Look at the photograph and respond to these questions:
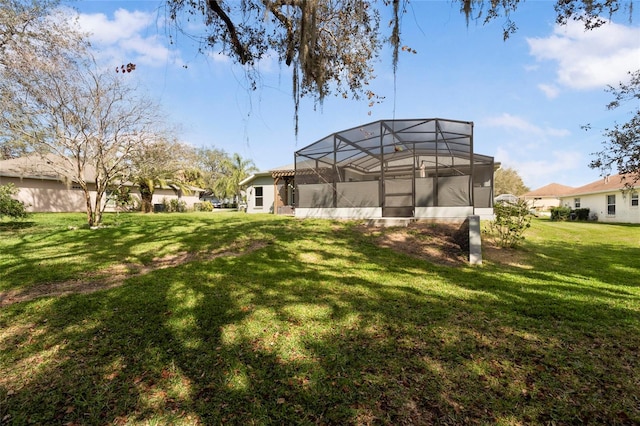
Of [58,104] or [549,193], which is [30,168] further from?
[549,193]

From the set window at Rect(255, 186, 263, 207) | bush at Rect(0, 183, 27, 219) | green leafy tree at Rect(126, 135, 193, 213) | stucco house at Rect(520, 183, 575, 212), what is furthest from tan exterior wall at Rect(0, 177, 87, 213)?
stucco house at Rect(520, 183, 575, 212)

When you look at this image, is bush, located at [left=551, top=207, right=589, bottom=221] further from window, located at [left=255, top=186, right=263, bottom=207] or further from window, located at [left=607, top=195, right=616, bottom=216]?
window, located at [left=255, top=186, right=263, bottom=207]

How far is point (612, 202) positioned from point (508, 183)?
25569 millimetres

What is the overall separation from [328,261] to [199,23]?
4866mm

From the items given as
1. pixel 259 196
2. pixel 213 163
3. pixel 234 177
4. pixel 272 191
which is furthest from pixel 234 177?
pixel 272 191

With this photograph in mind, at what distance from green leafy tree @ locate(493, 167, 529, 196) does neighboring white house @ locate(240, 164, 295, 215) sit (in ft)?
122

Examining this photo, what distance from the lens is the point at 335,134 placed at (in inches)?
448

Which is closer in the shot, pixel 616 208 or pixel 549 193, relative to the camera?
pixel 616 208

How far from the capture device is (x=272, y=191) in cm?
1973

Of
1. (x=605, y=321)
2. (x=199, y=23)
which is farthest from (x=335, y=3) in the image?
(x=605, y=321)

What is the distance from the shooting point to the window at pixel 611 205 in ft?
61.4

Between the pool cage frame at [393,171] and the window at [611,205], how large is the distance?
11.7 m

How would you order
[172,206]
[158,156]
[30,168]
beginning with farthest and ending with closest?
[172,206], [30,168], [158,156]

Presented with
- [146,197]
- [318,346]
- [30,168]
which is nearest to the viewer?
[318,346]
